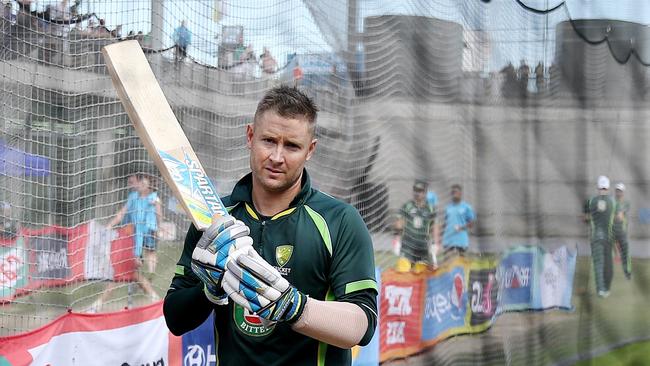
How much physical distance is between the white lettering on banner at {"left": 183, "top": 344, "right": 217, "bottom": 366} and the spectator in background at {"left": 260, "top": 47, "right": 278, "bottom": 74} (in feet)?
4.51

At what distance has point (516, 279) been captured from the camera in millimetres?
7777

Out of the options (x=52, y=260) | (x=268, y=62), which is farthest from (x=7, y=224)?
(x=268, y=62)

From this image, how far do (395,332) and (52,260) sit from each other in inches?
109

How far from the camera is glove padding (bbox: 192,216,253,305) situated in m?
2.72

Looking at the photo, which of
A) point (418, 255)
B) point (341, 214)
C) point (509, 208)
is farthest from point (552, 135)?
point (341, 214)

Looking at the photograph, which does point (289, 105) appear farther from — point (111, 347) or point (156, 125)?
point (111, 347)

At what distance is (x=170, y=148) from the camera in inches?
124

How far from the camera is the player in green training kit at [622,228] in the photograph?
8961 mm

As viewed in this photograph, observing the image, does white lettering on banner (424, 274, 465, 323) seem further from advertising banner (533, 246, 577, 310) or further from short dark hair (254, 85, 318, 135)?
short dark hair (254, 85, 318, 135)

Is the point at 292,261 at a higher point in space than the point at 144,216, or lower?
higher

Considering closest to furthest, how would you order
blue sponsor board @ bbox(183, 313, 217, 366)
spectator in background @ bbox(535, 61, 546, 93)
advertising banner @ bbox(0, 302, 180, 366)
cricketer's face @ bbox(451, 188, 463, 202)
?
advertising banner @ bbox(0, 302, 180, 366) < blue sponsor board @ bbox(183, 313, 217, 366) < cricketer's face @ bbox(451, 188, 463, 202) < spectator in background @ bbox(535, 61, 546, 93)

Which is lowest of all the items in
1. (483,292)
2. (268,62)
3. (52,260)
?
(483,292)

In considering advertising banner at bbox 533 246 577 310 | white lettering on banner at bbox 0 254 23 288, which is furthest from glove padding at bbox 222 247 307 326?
advertising banner at bbox 533 246 577 310

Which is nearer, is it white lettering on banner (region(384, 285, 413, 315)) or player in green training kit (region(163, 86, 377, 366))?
player in green training kit (region(163, 86, 377, 366))
